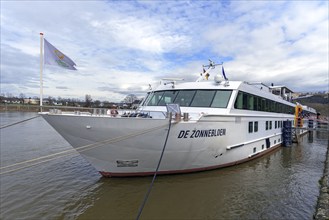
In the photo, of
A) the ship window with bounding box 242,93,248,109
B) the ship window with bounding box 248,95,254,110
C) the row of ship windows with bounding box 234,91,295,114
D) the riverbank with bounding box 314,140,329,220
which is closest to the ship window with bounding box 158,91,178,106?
the row of ship windows with bounding box 234,91,295,114

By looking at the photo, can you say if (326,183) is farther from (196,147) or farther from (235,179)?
(196,147)

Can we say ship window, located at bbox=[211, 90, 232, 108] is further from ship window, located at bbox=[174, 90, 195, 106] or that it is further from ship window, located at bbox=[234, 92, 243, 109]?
ship window, located at bbox=[174, 90, 195, 106]

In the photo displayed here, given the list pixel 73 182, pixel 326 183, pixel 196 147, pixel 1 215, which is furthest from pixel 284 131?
pixel 1 215

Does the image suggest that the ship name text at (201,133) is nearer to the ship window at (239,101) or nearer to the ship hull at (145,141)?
the ship hull at (145,141)

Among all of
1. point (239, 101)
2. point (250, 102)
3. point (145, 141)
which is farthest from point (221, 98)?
A: point (145, 141)

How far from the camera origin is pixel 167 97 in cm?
998

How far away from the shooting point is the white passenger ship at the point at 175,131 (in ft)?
22.5

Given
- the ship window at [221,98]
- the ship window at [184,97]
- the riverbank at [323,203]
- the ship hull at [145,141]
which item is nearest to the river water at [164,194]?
the riverbank at [323,203]

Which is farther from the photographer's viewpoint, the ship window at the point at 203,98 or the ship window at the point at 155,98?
the ship window at the point at 155,98

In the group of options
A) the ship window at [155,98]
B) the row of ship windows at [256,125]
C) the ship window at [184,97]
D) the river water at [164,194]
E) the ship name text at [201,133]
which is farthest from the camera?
the row of ship windows at [256,125]

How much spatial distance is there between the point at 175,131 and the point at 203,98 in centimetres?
256

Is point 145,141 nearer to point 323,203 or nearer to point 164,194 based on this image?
point 164,194

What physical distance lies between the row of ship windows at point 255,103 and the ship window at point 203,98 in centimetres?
106

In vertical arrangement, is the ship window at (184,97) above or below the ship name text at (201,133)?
above
